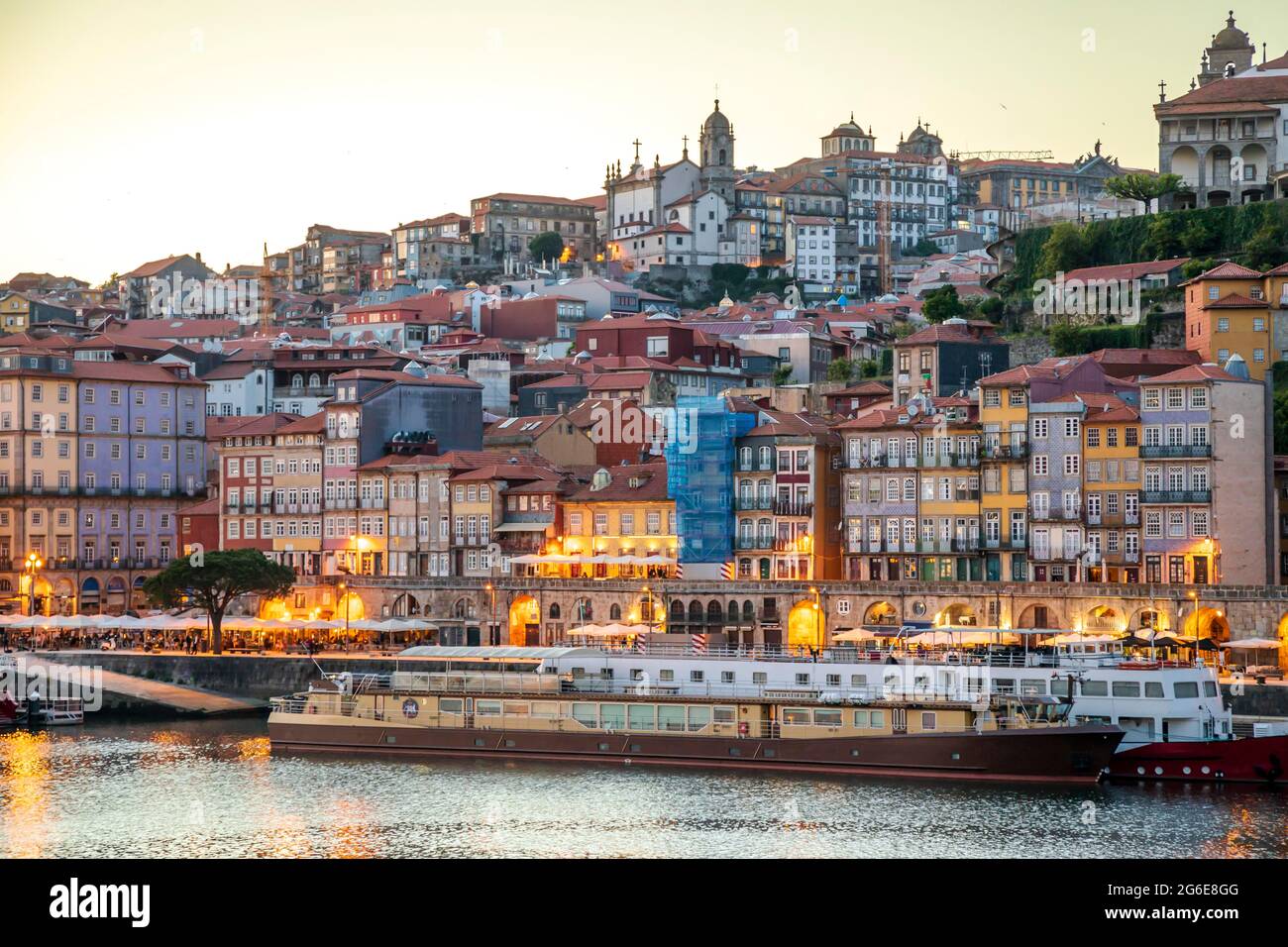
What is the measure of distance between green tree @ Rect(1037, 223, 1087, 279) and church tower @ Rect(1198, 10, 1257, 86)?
30.2 metres

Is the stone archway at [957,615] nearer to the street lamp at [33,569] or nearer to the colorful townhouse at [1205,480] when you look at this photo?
the colorful townhouse at [1205,480]

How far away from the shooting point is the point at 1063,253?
292 ft

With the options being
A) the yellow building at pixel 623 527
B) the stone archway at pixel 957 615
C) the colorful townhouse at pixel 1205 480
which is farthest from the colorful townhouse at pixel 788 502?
the colorful townhouse at pixel 1205 480

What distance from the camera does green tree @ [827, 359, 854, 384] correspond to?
309 ft

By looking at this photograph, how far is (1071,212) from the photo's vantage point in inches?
4316

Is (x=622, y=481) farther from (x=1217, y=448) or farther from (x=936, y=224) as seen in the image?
(x=936, y=224)

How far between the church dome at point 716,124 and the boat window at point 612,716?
369ft

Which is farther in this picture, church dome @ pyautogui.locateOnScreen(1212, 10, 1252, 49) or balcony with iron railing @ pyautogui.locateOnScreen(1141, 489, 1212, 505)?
church dome @ pyautogui.locateOnScreen(1212, 10, 1252, 49)

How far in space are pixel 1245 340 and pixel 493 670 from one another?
3345 centimetres

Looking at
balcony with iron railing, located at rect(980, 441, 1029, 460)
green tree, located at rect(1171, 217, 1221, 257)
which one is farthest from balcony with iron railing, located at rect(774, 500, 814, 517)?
green tree, located at rect(1171, 217, 1221, 257)

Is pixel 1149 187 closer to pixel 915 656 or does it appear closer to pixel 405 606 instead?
pixel 405 606

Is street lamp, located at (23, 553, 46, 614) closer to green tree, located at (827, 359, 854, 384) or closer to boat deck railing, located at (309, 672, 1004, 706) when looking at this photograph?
boat deck railing, located at (309, 672, 1004, 706)

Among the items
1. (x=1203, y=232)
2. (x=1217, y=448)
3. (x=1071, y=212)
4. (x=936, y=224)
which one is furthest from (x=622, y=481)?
(x=936, y=224)

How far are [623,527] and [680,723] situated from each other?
2307 centimetres
